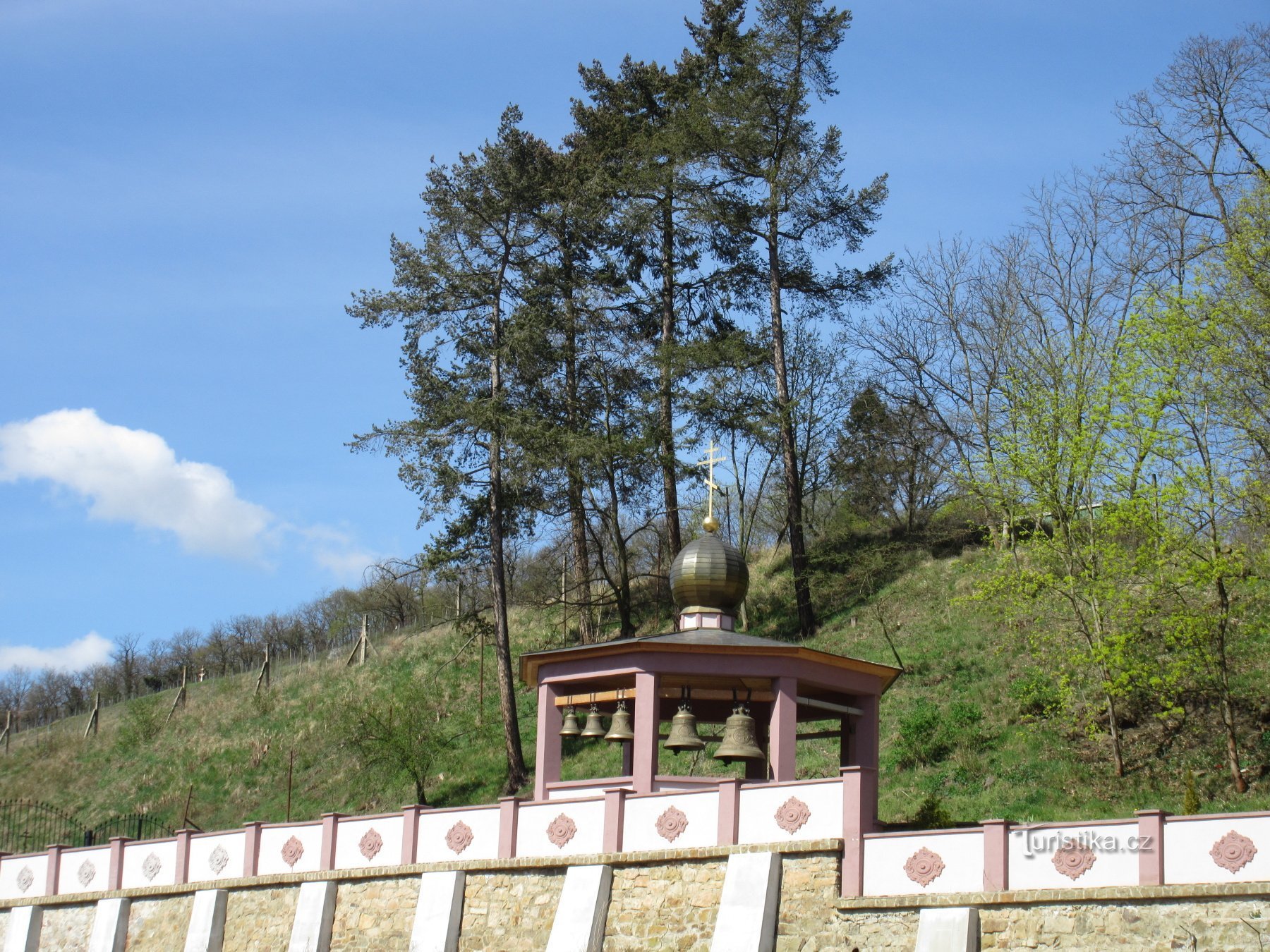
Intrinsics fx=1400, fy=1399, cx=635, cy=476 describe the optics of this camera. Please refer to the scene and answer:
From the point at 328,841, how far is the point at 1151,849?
10.0 meters

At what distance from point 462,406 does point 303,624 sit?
41511 mm

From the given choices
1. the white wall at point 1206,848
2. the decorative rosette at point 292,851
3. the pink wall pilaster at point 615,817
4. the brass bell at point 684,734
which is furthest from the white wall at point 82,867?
the white wall at point 1206,848

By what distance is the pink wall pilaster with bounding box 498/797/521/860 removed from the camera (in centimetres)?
1580

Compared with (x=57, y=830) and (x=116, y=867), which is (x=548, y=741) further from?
(x=57, y=830)

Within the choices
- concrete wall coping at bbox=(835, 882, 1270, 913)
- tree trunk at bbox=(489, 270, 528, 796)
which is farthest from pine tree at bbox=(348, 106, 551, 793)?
concrete wall coping at bbox=(835, 882, 1270, 913)

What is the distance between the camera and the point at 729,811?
1434 cm

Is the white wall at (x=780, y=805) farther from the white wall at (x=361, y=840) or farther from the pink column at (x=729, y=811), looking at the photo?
the white wall at (x=361, y=840)

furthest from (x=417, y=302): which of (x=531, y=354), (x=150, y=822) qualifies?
(x=150, y=822)

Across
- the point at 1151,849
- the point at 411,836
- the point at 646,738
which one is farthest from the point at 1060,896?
the point at 411,836

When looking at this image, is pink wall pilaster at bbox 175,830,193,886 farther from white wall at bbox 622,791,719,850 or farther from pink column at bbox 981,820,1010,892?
pink column at bbox 981,820,1010,892

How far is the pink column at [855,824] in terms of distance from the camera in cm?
1338

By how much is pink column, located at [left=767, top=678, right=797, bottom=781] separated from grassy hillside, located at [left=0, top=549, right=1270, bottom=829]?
197 centimetres

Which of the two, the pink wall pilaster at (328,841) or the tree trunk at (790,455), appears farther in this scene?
the tree trunk at (790,455)

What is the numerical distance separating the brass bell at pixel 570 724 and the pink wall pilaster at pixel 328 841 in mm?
3140
